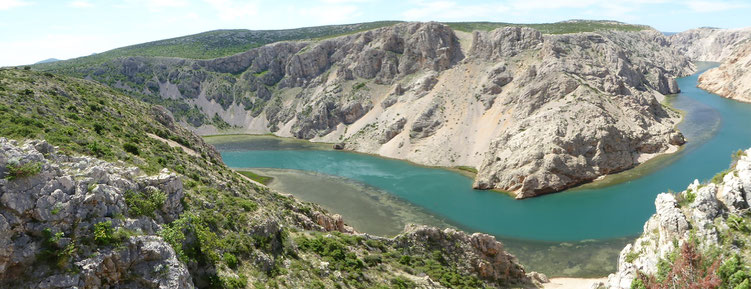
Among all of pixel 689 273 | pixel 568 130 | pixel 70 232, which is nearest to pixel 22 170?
pixel 70 232

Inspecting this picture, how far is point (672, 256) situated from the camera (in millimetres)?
27156

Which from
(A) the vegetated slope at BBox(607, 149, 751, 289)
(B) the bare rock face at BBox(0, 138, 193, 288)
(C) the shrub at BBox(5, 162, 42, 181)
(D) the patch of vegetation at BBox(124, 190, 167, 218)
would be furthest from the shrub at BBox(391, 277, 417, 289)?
(C) the shrub at BBox(5, 162, 42, 181)

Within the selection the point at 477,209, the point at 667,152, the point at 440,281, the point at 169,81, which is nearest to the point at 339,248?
the point at 440,281

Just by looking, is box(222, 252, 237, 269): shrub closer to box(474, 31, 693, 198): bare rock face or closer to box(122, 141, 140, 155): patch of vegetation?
box(122, 141, 140, 155): patch of vegetation

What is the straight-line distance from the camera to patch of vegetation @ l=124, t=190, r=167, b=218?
2142cm

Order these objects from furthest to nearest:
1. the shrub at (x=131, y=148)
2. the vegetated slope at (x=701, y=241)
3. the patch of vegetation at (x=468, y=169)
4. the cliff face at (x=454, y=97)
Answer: the patch of vegetation at (x=468, y=169), the cliff face at (x=454, y=97), the shrub at (x=131, y=148), the vegetated slope at (x=701, y=241)

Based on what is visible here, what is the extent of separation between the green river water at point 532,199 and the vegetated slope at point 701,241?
892 inches

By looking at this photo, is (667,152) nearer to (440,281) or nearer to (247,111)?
(440,281)

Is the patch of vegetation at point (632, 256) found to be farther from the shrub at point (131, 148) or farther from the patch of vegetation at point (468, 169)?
the patch of vegetation at point (468, 169)

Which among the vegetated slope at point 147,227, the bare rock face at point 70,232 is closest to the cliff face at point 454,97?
the vegetated slope at point 147,227

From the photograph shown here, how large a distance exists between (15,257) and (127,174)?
796 cm

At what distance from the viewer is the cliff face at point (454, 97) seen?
8319cm

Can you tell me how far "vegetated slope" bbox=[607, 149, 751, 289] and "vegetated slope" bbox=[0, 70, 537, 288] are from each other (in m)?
15.1

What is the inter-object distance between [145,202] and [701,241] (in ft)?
113
